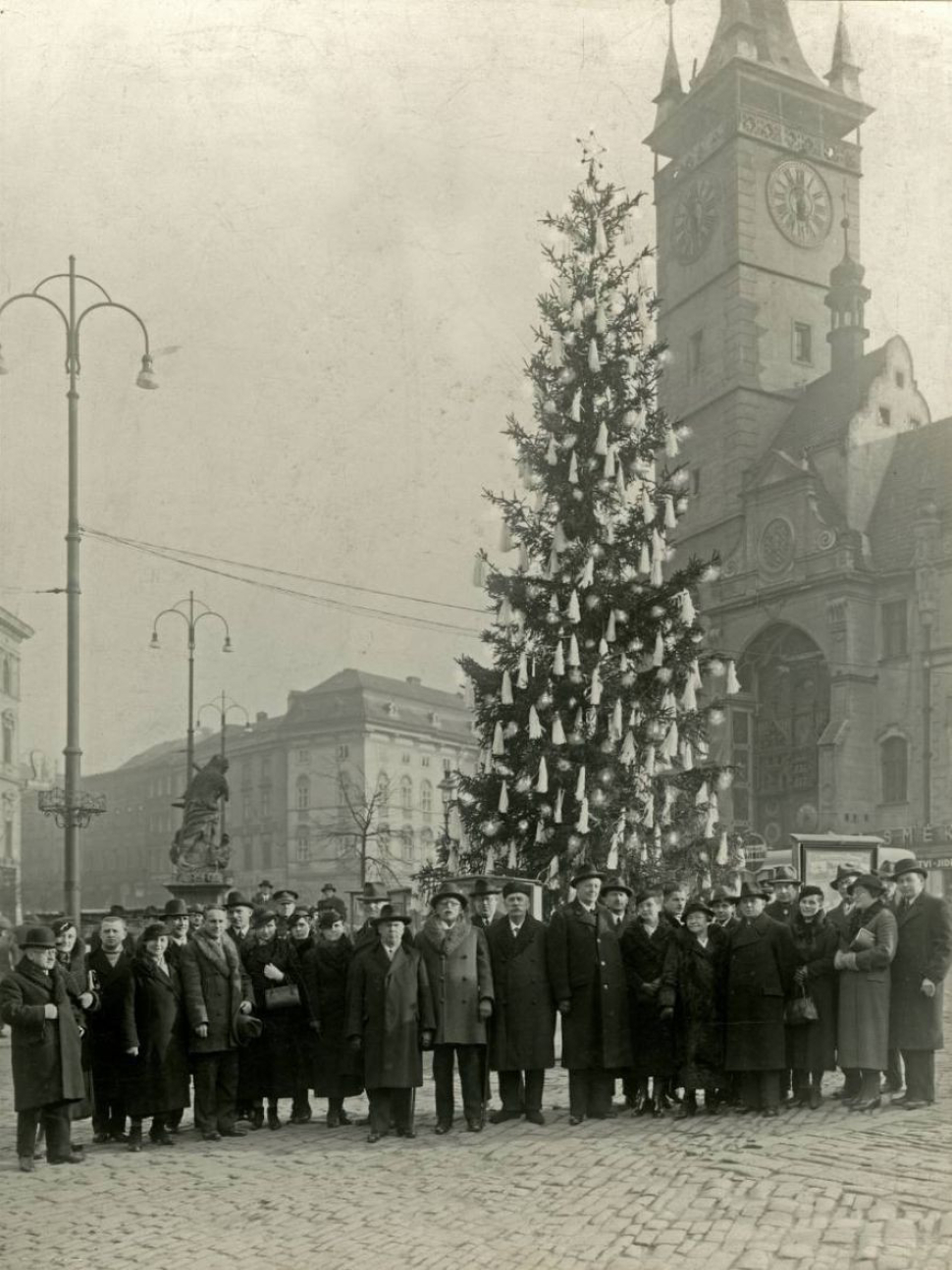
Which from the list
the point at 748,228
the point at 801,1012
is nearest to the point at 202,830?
the point at 801,1012

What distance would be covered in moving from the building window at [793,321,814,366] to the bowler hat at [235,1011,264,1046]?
43.0 m

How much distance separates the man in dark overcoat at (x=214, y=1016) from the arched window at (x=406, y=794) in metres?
63.7

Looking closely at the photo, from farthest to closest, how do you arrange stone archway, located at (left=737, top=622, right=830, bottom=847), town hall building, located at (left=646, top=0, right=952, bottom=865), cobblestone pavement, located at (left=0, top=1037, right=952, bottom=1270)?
stone archway, located at (left=737, top=622, right=830, bottom=847)
town hall building, located at (left=646, top=0, right=952, bottom=865)
cobblestone pavement, located at (left=0, top=1037, right=952, bottom=1270)

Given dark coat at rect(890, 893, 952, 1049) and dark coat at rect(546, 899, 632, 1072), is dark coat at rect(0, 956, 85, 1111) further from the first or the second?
dark coat at rect(890, 893, 952, 1049)

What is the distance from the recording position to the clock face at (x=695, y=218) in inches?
1939

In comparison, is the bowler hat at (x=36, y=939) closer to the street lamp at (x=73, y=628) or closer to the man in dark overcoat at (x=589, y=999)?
the man in dark overcoat at (x=589, y=999)

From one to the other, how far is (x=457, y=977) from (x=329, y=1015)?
49.1 inches

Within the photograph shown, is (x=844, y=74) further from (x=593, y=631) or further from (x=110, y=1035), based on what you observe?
(x=110, y=1035)

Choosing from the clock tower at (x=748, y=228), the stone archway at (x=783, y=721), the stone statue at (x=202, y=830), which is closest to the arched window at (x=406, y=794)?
the clock tower at (x=748, y=228)

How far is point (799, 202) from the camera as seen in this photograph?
161ft

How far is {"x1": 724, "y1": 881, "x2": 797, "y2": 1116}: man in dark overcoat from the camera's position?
10.6m

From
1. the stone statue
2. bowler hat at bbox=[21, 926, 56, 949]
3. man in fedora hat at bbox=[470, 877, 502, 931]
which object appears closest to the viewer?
bowler hat at bbox=[21, 926, 56, 949]

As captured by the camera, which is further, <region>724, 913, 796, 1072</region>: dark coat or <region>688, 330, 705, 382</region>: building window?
<region>688, 330, 705, 382</region>: building window

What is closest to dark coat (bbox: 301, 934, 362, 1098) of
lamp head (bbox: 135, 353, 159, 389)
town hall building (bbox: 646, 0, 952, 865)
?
lamp head (bbox: 135, 353, 159, 389)
